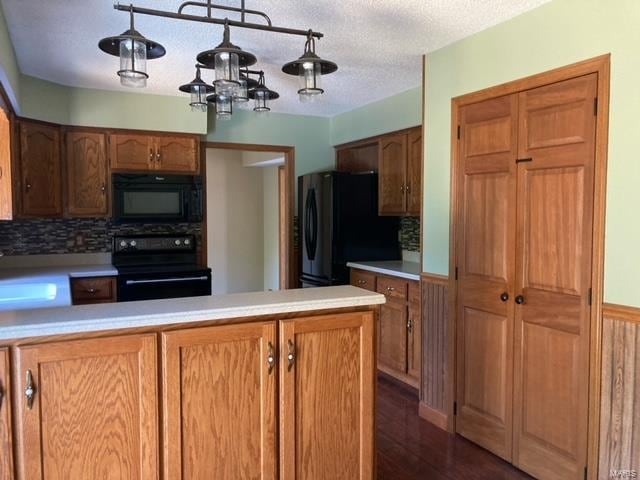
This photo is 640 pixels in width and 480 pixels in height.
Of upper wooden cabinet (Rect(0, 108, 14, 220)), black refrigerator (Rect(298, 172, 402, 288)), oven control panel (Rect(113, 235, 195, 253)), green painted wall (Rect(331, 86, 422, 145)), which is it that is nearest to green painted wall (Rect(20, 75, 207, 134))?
upper wooden cabinet (Rect(0, 108, 14, 220))

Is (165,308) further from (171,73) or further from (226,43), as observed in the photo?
(171,73)

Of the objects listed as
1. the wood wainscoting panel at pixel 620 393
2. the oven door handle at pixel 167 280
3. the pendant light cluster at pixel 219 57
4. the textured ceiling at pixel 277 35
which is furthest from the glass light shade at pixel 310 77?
the oven door handle at pixel 167 280

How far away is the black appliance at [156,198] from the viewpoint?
418 centimetres

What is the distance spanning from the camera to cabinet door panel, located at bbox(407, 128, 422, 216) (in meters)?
3.99

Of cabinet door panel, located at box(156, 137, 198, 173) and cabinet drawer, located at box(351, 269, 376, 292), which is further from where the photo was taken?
cabinet door panel, located at box(156, 137, 198, 173)

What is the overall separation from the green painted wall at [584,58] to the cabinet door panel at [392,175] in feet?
3.52

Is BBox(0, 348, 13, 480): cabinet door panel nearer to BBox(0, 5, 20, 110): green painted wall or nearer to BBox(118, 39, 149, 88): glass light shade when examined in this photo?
BBox(118, 39, 149, 88): glass light shade

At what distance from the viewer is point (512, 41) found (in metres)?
2.55

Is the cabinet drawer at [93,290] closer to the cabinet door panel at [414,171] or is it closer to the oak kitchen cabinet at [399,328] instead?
the oak kitchen cabinet at [399,328]

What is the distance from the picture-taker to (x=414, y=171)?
4023 millimetres

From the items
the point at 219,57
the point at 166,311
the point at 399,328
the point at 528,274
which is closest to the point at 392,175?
the point at 399,328

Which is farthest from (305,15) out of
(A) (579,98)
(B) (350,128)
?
(B) (350,128)

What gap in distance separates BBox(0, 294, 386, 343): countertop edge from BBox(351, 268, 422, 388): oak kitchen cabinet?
5.77 feet

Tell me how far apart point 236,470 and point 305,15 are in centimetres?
212
